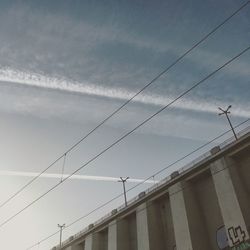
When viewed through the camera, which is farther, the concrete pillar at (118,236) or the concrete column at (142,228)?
the concrete pillar at (118,236)

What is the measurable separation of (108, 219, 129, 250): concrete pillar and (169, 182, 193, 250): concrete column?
5516 millimetres

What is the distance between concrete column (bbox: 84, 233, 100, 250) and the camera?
87.4 ft

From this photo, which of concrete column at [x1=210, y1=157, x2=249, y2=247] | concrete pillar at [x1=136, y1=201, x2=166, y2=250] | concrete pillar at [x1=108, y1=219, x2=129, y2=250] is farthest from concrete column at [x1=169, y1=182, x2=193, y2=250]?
concrete pillar at [x1=108, y1=219, x2=129, y2=250]

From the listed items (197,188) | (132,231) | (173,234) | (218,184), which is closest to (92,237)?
(132,231)

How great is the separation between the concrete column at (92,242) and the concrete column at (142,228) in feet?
17.7

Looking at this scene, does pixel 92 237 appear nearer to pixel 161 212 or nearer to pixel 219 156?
pixel 161 212

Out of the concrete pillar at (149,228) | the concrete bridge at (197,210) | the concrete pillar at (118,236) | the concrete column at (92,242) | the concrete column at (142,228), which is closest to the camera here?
the concrete bridge at (197,210)

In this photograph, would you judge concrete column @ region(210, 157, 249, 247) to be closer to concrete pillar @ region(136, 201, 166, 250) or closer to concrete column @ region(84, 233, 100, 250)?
concrete pillar @ region(136, 201, 166, 250)

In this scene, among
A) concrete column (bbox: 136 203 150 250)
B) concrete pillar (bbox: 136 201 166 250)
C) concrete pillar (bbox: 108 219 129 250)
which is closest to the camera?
concrete pillar (bbox: 136 201 166 250)

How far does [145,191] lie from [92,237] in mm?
6785

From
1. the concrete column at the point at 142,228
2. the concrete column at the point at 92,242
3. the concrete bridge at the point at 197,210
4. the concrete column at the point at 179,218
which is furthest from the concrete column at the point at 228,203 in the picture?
the concrete column at the point at 92,242

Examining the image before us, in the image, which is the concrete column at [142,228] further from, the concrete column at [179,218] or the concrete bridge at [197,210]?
the concrete column at [179,218]

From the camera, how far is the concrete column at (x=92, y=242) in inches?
1049

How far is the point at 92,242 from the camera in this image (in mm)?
26984
